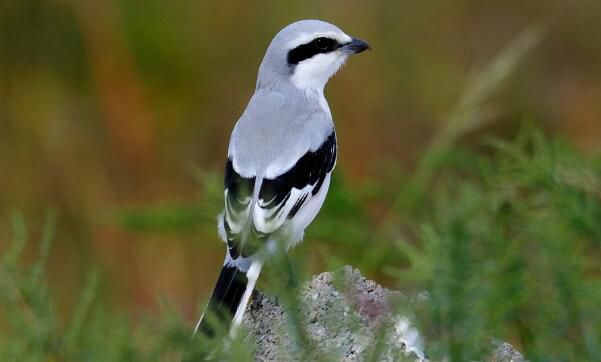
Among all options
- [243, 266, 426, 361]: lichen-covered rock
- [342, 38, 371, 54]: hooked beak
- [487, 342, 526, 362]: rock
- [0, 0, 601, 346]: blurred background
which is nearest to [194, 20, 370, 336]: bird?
[342, 38, 371, 54]: hooked beak

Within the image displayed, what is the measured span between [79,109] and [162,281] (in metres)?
0.96

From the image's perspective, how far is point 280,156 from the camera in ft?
10.9

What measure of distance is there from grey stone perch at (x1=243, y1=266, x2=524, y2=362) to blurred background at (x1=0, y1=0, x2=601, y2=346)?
343 cm

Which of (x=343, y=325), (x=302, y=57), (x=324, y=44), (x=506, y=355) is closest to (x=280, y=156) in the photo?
(x=302, y=57)

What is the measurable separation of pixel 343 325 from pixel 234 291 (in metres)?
1.11

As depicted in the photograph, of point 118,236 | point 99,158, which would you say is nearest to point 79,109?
point 99,158

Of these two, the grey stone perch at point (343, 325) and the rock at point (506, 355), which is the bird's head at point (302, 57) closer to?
the grey stone perch at point (343, 325)

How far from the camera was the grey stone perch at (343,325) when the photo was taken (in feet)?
4.67

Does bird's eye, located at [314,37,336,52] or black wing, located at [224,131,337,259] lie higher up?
bird's eye, located at [314,37,336,52]

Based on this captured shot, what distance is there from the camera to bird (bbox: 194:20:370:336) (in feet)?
9.55

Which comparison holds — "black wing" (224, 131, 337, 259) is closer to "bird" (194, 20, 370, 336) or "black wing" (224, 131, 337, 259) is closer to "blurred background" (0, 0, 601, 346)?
"bird" (194, 20, 370, 336)

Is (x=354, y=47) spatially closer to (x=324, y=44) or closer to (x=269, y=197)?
(x=324, y=44)

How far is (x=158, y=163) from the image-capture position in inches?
243

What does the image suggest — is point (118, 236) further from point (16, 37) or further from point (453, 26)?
point (453, 26)
